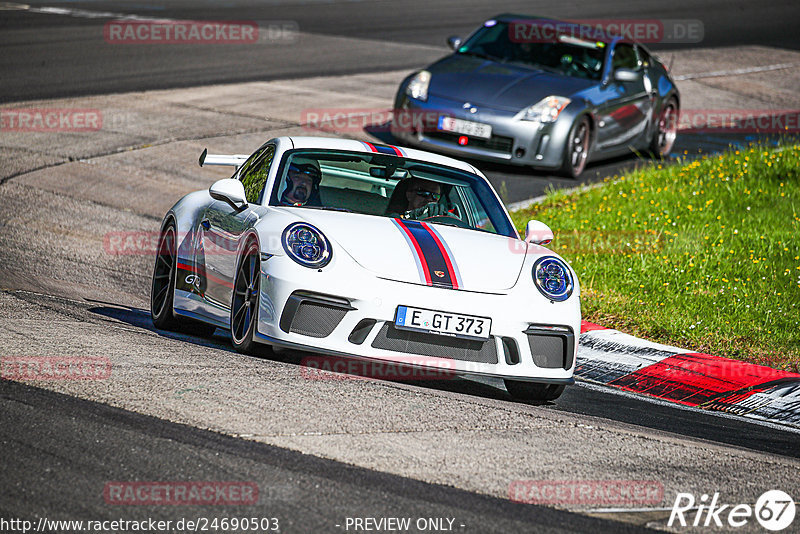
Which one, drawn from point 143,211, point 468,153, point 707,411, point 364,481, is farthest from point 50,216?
point 364,481

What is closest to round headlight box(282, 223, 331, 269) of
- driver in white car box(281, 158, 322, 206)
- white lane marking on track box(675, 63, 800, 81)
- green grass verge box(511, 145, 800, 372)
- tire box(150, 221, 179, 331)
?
driver in white car box(281, 158, 322, 206)

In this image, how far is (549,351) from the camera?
648 cm

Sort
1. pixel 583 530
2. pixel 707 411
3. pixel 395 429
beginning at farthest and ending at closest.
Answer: pixel 707 411 < pixel 395 429 < pixel 583 530

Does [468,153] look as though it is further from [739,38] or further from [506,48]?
[739,38]

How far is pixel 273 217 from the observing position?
6.68 meters

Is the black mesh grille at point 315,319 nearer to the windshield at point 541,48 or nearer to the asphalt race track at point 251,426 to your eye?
the asphalt race track at point 251,426

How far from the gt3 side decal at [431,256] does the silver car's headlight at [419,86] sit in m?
7.10

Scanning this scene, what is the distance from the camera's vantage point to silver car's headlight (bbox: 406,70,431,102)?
13.8 metres

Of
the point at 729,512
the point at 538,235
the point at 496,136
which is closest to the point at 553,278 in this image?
the point at 538,235

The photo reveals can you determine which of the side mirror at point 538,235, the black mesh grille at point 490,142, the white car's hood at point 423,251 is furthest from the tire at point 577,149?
the white car's hood at point 423,251

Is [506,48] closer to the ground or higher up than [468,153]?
higher up

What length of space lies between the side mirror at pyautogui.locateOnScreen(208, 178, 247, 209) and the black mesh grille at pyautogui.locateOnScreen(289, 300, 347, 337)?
1243 millimetres

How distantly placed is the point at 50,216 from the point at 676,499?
25.1ft

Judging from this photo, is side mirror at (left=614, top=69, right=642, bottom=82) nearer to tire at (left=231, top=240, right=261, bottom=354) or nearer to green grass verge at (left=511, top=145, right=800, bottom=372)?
green grass verge at (left=511, top=145, right=800, bottom=372)
